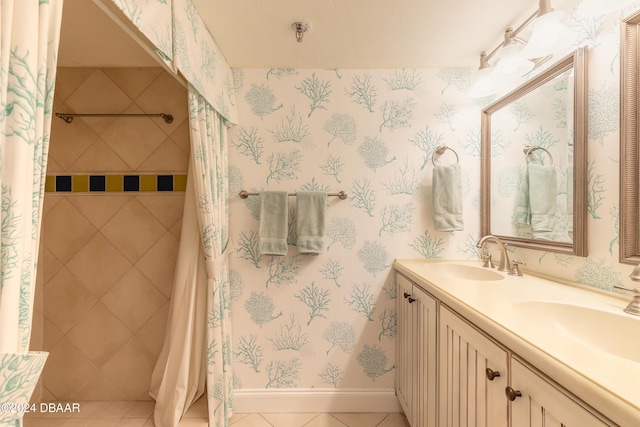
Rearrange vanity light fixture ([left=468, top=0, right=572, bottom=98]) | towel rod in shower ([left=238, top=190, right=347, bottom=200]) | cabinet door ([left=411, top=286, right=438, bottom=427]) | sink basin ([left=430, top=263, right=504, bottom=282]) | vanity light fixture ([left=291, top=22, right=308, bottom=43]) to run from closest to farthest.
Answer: vanity light fixture ([left=468, top=0, right=572, bottom=98]) → cabinet door ([left=411, top=286, right=438, bottom=427]) → vanity light fixture ([left=291, top=22, right=308, bottom=43]) → sink basin ([left=430, top=263, right=504, bottom=282]) → towel rod in shower ([left=238, top=190, right=347, bottom=200])

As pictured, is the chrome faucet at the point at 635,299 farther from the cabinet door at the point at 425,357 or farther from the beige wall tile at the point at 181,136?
the beige wall tile at the point at 181,136

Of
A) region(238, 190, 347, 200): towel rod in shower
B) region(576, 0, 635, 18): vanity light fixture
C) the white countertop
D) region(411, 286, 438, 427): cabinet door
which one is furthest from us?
region(238, 190, 347, 200): towel rod in shower

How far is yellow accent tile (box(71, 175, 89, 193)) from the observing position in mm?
1778

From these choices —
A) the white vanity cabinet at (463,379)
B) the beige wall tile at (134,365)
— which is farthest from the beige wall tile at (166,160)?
the white vanity cabinet at (463,379)

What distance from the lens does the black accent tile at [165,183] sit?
70.7 inches

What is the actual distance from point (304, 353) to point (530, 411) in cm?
134

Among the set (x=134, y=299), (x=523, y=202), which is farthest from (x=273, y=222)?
(x=523, y=202)

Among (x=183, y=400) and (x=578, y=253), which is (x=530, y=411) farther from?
(x=183, y=400)

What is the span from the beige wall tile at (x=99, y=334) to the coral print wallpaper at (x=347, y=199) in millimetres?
729

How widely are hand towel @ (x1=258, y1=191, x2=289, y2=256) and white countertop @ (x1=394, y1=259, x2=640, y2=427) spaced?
29.9 inches

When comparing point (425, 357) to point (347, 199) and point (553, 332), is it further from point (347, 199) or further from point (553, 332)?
point (347, 199)

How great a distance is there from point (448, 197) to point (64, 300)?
7.94 feet

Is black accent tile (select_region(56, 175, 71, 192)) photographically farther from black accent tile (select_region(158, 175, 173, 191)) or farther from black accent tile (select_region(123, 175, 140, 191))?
black accent tile (select_region(158, 175, 173, 191))

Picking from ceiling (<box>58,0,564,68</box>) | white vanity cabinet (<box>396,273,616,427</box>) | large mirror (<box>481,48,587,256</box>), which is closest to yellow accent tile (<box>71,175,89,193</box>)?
ceiling (<box>58,0,564,68</box>)
